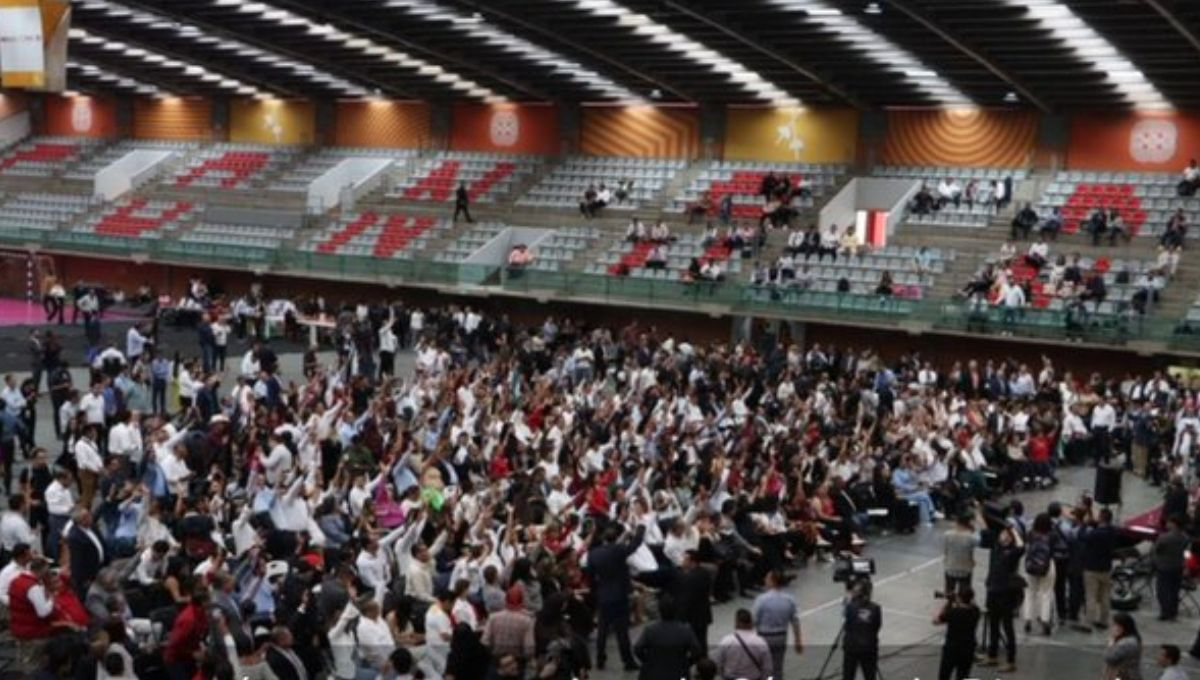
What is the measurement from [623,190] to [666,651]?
3750 centimetres

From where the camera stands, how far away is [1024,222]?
39875 millimetres

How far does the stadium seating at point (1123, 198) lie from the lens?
38.9 meters

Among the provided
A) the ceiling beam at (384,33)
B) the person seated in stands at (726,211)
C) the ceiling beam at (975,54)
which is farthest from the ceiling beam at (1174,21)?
the ceiling beam at (384,33)

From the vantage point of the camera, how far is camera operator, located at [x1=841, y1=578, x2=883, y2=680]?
1268cm

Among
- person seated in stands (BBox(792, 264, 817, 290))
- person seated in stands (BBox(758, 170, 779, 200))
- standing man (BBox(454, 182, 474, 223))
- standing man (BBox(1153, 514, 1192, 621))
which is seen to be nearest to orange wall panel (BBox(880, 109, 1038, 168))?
person seated in stands (BBox(758, 170, 779, 200))

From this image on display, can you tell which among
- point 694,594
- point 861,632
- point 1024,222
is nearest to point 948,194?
point 1024,222

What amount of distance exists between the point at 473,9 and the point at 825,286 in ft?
38.7

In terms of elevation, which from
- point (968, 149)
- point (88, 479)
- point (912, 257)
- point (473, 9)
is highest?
point (473, 9)

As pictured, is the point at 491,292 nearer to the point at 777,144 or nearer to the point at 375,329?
the point at 375,329

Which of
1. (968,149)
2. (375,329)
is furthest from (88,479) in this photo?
(968,149)

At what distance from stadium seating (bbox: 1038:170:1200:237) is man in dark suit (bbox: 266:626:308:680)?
32963mm

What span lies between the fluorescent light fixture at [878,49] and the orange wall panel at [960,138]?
644 mm

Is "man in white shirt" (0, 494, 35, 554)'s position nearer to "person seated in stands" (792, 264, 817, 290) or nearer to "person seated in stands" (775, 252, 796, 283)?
"person seated in stands" (792, 264, 817, 290)

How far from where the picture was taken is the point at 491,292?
42.3m
